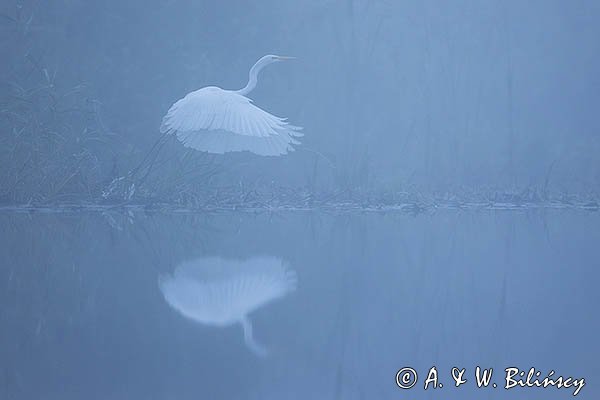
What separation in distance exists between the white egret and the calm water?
21.5 inches

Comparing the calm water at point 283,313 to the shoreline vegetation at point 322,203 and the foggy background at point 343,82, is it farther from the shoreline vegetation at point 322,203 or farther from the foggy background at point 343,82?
the foggy background at point 343,82

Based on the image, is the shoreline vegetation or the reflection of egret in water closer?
the reflection of egret in water

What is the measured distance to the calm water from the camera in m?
1.67

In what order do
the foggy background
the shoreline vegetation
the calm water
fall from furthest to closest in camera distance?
the foggy background → the shoreline vegetation → the calm water

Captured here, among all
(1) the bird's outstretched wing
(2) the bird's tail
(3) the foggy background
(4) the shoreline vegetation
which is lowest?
(2) the bird's tail

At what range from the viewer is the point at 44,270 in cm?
308

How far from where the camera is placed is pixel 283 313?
238cm

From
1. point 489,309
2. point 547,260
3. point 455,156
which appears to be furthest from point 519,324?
point 455,156

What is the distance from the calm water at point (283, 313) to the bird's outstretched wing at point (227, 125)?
55cm

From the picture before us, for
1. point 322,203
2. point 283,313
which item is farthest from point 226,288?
point 322,203

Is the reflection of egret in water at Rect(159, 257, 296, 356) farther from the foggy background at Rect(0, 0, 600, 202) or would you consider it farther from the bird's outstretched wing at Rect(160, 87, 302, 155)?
the foggy background at Rect(0, 0, 600, 202)

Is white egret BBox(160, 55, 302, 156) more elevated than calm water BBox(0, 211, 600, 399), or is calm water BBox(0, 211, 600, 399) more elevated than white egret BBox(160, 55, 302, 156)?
white egret BBox(160, 55, 302, 156)

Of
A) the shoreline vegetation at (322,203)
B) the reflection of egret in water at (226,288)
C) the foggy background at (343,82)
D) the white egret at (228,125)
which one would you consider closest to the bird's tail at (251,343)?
the reflection of egret in water at (226,288)

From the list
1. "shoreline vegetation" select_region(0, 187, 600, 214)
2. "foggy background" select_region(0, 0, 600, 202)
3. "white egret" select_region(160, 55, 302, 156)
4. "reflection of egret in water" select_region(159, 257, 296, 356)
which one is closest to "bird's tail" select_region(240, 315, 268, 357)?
"reflection of egret in water" select_region(159, 257, 296, 356)
